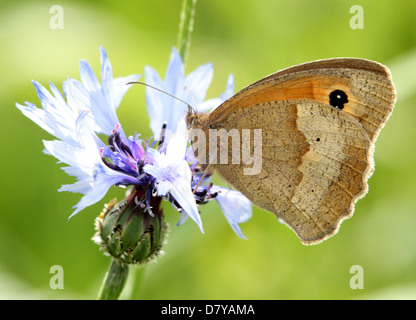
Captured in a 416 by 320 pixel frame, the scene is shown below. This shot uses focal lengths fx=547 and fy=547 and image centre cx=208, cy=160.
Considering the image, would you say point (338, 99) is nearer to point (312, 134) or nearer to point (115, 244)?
point (312, 134)

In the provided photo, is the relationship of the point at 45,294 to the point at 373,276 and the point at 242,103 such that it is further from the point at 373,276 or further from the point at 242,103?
the point at 373,276

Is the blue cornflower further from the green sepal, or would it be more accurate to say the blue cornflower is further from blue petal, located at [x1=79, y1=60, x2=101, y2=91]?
the green sepal

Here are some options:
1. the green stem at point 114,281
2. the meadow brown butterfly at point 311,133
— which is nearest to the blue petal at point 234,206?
the meadow brown butterfly at point 311,133

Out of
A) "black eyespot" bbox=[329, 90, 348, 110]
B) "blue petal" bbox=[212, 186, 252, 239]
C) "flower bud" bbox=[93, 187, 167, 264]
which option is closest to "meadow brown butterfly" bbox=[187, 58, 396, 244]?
"black eyespot" bbox=[329, 90, 348, 110]

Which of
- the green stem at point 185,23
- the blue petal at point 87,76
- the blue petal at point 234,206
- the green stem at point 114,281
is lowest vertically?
the green stem at point 114,281

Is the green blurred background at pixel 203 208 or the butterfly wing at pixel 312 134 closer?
the butterfly wing at pixel 312 134

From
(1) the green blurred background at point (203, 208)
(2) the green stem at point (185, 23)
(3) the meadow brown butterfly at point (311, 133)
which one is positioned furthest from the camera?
(1) the green blurred background at point (203, 208)

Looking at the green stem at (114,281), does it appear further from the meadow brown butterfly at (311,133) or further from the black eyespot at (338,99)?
the black eyespot at (338,99)

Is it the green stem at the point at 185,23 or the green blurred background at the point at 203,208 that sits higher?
the green stem at the point at 185,23

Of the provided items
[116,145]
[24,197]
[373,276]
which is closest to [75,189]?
[116,145]
